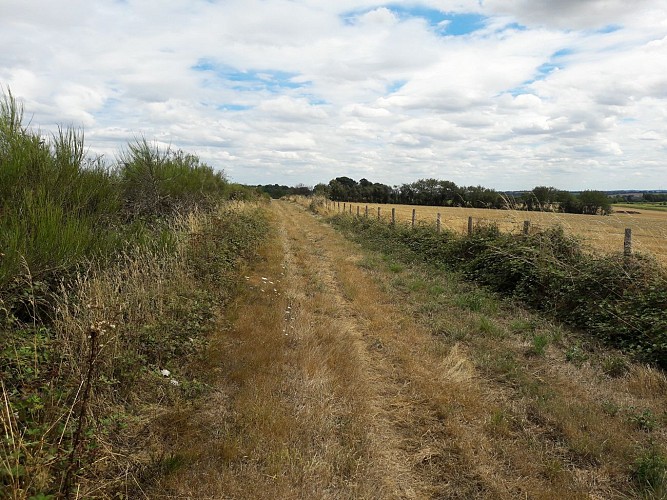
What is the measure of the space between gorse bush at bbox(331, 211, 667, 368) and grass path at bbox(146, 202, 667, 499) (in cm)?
111

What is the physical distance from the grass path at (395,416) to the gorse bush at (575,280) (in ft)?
3.64

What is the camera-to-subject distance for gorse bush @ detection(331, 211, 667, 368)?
6.23 m

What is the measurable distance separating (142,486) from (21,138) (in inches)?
191

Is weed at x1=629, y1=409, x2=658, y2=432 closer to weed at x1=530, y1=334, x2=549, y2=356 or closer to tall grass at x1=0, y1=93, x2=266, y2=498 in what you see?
weed at x1=530, y1=334, x2=549, y2=356

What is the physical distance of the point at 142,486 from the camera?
2867mm

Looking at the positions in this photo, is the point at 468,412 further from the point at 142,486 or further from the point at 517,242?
the point at 517,242

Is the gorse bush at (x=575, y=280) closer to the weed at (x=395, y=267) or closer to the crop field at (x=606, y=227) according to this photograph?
the crop field at (x=606, y=227)

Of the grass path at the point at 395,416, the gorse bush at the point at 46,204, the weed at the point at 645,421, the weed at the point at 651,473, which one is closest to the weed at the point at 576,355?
the grass path at the point at 395,416

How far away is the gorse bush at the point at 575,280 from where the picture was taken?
623 centimetres

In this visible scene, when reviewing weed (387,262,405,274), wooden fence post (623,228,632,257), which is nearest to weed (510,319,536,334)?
Result: wooden fence post (623,228,632,257)

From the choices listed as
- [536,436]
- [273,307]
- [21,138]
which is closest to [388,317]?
[273,307]

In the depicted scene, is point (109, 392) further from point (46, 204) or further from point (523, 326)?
point (523, 326)

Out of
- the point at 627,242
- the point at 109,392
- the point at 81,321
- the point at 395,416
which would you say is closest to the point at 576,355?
the point at 395,416

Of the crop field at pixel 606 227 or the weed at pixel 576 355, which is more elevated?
the crop field at pixel 606 227
